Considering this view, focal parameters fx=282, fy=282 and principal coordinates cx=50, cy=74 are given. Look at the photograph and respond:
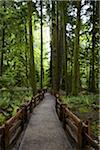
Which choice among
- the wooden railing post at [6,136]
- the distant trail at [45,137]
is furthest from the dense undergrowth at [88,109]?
the wooden railing post at [6,136]

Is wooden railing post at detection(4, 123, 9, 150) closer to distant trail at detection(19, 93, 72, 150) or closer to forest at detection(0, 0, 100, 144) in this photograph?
distant trail at detection(19, 93, 72, 150)

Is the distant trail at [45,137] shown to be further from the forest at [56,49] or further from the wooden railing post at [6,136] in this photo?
the forest at [56,49]

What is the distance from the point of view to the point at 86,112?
16.3 metres

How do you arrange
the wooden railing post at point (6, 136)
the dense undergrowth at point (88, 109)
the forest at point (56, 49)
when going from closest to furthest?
1. the wooden railing post at point (6, 136)
2. the dense undergrowth at point (88, 109)
3. the forest at point (56, 49)

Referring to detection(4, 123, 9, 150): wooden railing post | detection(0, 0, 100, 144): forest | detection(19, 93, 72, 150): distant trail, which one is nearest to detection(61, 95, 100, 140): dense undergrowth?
detection(0, 0, 100, 144): forest

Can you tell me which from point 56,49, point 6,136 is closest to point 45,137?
point 6,136

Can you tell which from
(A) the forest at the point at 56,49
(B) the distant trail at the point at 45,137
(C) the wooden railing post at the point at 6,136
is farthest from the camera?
(A) the forest at the point at 56,49

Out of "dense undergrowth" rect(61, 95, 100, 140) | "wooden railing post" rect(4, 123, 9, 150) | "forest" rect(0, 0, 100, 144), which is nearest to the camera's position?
"wooden railing post" rect(4, 123, 9, 150)

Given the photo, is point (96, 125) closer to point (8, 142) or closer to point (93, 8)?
point (8, 142)

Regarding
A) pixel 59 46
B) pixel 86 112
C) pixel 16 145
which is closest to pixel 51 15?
pixel 59 46

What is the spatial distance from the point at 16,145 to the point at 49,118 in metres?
5.62

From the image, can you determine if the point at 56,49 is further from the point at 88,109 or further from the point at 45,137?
the point at 45,137

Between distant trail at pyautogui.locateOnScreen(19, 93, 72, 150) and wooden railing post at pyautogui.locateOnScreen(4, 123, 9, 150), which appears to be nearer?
wooden railing post at pyautogui.locateOnScreen(4, 123, 9, 150)

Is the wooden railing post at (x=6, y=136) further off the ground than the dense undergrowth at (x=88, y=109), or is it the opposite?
the wooden railing post at (x=6, y=136)
